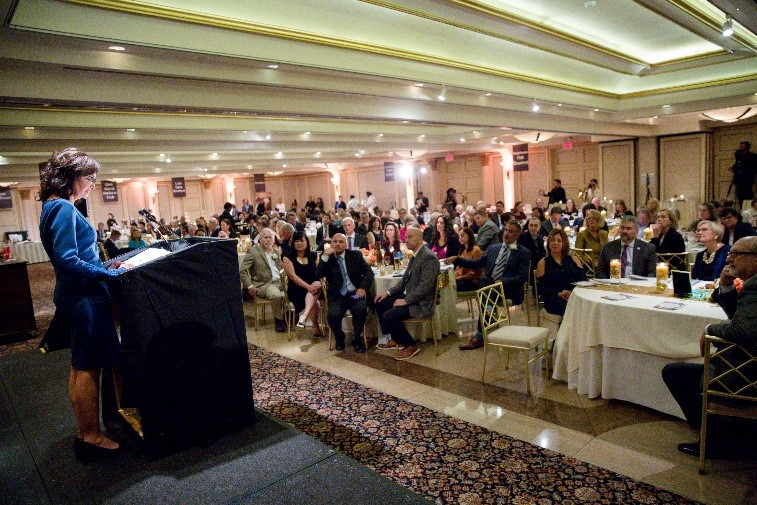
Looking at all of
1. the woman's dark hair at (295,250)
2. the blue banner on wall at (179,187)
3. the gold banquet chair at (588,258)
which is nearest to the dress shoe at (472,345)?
the gold banquet chair at (588,258)

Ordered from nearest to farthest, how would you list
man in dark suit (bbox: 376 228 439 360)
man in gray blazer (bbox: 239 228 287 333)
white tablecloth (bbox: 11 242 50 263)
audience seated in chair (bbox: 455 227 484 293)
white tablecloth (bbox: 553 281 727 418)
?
white tablecloth (bbox: 553 281 727 418) → man in dark suit (bbox: 376 228 439 360) → audience seated in chair (bbox: 455 227 484 293) → man in gray blazer (bbox: 239 228 287 333) → white tablecloth (bbox: 11 242 50 263)

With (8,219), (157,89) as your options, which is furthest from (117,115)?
(8,219)

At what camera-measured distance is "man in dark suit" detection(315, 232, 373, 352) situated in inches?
212

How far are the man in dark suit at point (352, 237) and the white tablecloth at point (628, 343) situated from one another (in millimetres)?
3890

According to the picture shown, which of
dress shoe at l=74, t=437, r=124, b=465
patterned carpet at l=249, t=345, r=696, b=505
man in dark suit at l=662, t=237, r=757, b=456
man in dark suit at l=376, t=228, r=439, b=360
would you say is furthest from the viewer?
man in dark suit at l=376, t=228, r=439, b=360

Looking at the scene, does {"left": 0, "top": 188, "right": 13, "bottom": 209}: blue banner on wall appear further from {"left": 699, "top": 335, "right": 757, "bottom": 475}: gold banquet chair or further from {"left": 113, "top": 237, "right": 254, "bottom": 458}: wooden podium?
{"left": 699, "top": 335, "right": 757, "bottom": 475}: gold banquet chair

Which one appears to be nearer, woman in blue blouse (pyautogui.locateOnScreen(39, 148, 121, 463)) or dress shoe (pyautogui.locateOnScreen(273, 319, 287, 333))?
woman in blue blouse (pyautogui.locateOnScreen(39, 148, 121, 463))

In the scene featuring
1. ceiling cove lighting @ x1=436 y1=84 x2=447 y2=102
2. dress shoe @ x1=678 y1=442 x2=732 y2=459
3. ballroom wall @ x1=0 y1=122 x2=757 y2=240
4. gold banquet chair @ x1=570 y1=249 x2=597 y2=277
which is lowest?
dress shoe @ x1=678 y1=442 x2=732 y2=459

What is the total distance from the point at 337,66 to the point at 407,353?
3157mm

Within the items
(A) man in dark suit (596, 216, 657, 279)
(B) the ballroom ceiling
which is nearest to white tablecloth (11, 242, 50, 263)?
(B) the ballroom ceiling

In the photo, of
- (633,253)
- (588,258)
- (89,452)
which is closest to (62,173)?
(89,452)

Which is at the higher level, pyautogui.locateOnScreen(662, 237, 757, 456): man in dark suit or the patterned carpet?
pyautogui.locateOnScreen(662, 237, 757, 456): man in dark suit

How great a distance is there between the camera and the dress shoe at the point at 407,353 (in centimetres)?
505

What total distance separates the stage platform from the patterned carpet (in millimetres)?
763
